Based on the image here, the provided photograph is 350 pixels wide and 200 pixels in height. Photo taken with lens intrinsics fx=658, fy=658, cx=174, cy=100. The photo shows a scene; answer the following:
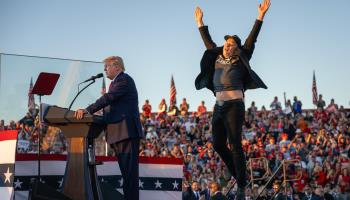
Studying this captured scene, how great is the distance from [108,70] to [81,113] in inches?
32.2

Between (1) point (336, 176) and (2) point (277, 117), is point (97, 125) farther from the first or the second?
(2) point (277, 117)

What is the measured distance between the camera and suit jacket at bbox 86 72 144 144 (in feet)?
25.8

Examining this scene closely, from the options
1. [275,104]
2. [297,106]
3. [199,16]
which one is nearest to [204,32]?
[199,16]

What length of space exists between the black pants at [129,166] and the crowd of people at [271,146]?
6.66 ft

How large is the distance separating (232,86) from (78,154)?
2041mm

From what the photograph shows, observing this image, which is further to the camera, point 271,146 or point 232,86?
point 271,146

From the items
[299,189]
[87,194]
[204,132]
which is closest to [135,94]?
[87,194]

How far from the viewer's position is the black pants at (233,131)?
799 cm

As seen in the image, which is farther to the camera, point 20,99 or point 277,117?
point 277,117

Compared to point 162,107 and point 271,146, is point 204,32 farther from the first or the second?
point 162,107

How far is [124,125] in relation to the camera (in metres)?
7.91

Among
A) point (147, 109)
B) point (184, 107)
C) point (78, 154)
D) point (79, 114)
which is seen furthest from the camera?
point (184, 107)

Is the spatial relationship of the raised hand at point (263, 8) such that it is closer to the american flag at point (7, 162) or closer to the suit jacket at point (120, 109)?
the suit jacket at point (120, 109)

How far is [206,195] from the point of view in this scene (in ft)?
47.2
